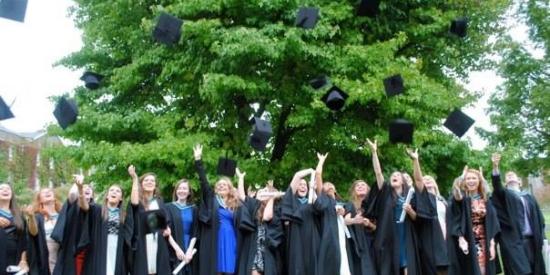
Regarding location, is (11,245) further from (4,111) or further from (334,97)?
(334,97)

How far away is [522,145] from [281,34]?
8667 millimetres

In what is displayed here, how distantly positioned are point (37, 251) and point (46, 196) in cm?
56

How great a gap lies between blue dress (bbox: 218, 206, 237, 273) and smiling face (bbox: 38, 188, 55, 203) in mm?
1677

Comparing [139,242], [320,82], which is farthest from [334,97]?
[139,242]

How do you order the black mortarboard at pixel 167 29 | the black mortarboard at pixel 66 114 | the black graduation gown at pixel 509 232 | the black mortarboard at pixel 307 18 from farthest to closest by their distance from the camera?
the black mortarboard at pixel 307 18
the black mortarboard at pixel 167 29
the black mortarboard at pixel 66 114
the black graduation gown at pixel 509 232

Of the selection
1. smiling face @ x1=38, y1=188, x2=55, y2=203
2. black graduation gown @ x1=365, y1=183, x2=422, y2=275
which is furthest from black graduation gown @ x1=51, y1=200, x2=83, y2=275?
black graduation gown @ x1=365, y1=183, x2=422, y2=275

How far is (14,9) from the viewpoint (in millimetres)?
7586

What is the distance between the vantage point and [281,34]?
9656mm

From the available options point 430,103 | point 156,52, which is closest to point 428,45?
point 430,103

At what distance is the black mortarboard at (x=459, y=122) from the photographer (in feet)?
26.2

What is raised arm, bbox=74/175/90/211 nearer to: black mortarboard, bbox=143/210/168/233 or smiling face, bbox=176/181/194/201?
black mortarboard, bbox=143/210/168/233

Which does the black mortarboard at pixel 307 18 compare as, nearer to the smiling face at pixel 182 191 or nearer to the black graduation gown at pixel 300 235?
the black graduation gown at pixel 300 235

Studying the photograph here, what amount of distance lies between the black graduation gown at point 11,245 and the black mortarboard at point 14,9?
2.72m

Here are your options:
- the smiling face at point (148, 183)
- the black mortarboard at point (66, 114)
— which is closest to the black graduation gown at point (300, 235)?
the smiling face at point (148, 183)
